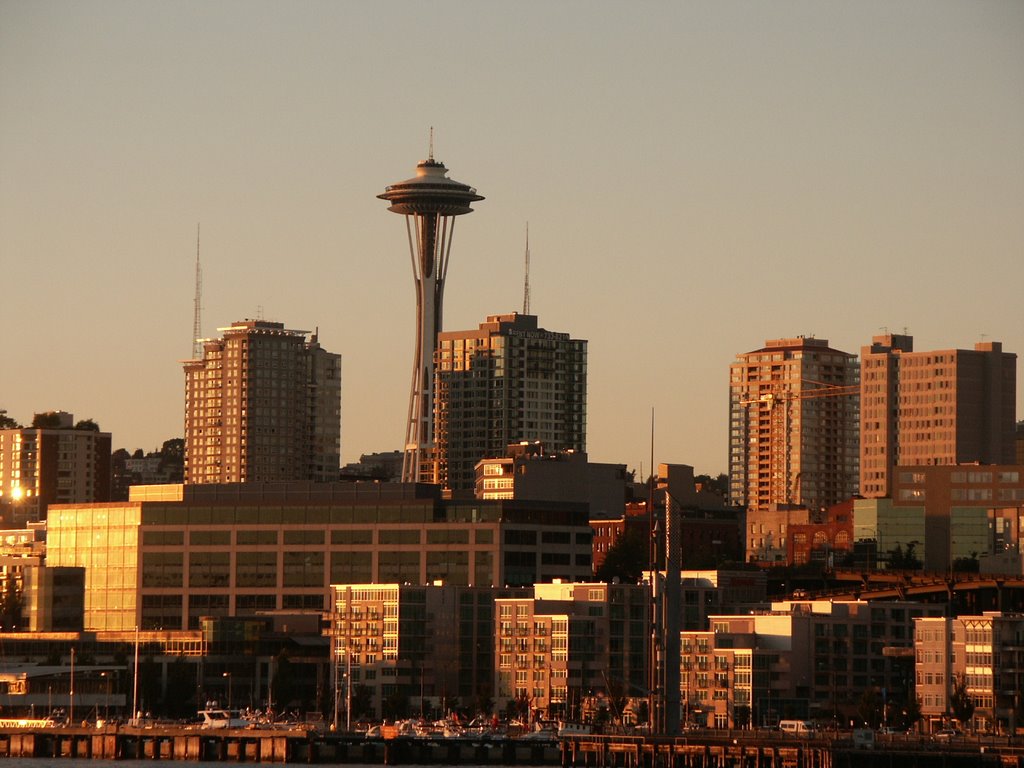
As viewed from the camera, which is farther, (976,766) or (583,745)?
(583,745)

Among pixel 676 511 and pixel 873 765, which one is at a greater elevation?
pixel 676 511

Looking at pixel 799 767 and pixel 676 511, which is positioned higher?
pixel 676 511

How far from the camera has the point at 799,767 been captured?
187625 millimetres

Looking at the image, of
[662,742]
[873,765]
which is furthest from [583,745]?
[873,765]

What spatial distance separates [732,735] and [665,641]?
567 inches

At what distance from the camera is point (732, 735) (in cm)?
19888

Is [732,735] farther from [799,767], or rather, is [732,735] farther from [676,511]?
[676,511]

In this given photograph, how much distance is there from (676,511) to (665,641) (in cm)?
1094

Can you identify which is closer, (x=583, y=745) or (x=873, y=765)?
(x=873, y=765)

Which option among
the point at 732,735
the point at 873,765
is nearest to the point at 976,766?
the point at 873,765

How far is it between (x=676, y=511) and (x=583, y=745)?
25653 millimetres

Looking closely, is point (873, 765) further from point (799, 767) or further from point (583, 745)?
point (583, 745)

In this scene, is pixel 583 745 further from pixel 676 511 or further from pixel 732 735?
pixel 676 511

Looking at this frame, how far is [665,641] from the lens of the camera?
18838 centimetres
